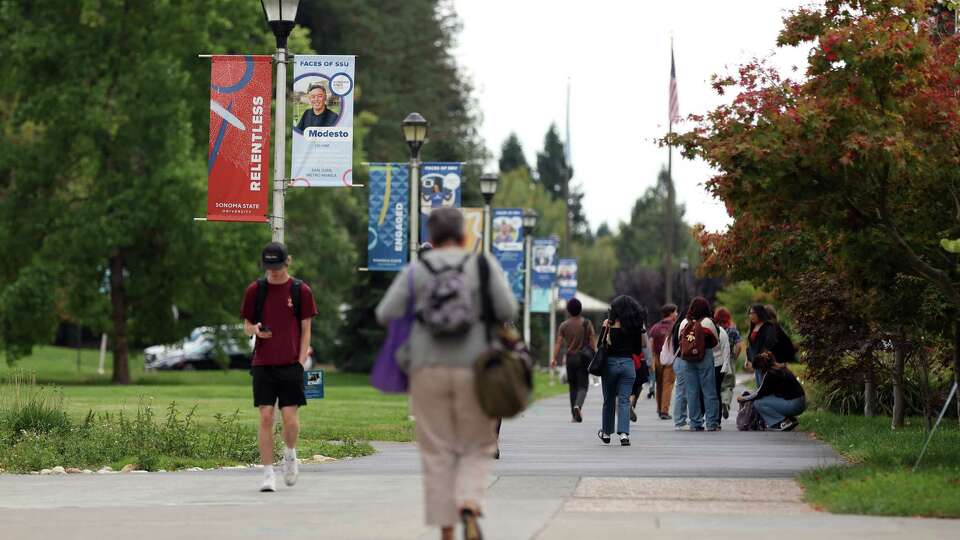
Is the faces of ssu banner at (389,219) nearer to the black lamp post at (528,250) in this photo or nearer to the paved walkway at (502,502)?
the paved walkway at (502,502)

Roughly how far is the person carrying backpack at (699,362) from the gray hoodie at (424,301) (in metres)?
13.6

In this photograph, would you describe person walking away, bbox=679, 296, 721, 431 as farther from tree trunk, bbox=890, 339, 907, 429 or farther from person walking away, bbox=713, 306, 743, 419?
tree trunk, bbox=890, 339, 907, 429

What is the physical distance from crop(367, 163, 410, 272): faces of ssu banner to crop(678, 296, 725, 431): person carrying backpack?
18.6 feet

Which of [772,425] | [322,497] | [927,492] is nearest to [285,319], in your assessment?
[322,497]

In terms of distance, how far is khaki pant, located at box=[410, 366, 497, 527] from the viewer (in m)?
8.98

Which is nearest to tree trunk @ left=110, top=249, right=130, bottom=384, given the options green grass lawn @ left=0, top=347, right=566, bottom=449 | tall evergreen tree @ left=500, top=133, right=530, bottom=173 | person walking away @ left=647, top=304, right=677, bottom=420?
green grass lawn @ left=0, top=347, right=566, bottom=449

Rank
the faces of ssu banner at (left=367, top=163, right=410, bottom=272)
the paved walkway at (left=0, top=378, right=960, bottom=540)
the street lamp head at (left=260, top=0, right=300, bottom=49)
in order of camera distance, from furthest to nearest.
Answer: the faces of ssu banner at (left=367, top=163, right=410, bottom=272) < the street lamp head at (left=260, top=0, right=300, bottom=49) < the paved walkway at (left=0, top=378, right=960, bottom=540)

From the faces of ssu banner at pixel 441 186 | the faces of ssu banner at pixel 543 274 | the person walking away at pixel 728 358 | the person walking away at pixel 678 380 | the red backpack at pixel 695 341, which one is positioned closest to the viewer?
the red backpack at pixel 695 341

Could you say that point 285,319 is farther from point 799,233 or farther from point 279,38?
point 799,233

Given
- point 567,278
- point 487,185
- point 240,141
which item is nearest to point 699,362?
point 240,141

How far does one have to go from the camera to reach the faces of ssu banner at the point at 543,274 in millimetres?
52906

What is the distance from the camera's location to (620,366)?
19.6 meters

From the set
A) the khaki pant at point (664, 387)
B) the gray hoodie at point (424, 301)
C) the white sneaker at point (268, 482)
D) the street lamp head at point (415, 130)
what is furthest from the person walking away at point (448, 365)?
the khaki pant at point (664, 387)

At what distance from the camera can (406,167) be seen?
27062mm
